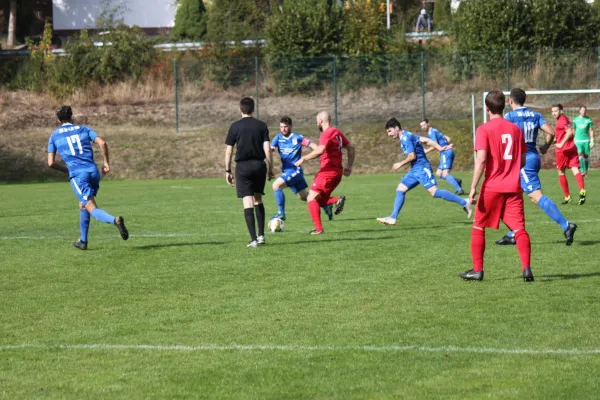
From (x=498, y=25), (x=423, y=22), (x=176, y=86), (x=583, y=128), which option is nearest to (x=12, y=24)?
(x=176, y=86)

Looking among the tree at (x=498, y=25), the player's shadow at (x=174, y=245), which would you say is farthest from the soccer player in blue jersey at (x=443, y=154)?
the tree at (x=498, y=25)

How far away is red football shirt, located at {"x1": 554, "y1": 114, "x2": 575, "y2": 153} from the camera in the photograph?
19623mm

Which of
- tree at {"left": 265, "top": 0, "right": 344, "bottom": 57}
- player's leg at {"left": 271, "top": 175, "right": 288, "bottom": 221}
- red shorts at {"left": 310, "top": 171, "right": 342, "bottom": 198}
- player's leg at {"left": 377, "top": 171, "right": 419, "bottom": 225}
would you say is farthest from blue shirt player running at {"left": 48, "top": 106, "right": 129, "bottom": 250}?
tree at {"left": 265, "top": 0, "right": 344, "bottom": 57}

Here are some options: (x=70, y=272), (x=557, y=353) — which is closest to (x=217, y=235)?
(x=70, y=272)

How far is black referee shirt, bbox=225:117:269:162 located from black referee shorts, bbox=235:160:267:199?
80 mm

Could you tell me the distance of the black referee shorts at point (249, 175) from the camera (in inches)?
515

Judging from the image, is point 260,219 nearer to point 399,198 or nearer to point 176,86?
point 399,198

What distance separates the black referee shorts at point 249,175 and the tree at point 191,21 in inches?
1412

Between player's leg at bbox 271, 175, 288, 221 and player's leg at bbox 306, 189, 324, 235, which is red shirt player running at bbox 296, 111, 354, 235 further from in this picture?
player's leg at bbox 271, 175, 288, 221

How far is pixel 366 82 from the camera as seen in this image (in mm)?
39844

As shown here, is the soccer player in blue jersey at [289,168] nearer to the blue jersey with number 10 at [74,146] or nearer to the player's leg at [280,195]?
the player's leg at [280,195]

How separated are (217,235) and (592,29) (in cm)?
3060

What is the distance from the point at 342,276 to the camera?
10547mm

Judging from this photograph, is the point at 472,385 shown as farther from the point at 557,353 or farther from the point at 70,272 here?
the point at 70,272
